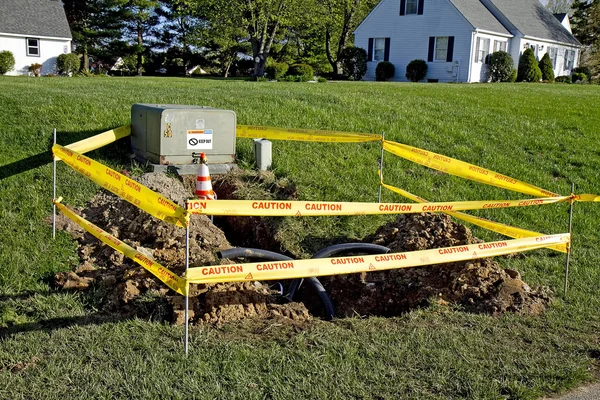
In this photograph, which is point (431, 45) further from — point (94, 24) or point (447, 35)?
point (94, 24)

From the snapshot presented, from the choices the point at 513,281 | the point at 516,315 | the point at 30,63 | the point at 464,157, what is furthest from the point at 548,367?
the point at 30,63

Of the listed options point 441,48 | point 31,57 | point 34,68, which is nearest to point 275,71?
point 441,48

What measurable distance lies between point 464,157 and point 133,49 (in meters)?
42.7

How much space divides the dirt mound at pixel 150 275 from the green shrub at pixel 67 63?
35.2 metres

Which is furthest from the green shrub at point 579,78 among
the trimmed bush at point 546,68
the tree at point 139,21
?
the tree at point 139,21

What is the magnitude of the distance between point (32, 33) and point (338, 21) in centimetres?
2133

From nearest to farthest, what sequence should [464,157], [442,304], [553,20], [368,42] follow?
1. [442,304]
2. [464,157]
3. [368,42]
4. [553,20]

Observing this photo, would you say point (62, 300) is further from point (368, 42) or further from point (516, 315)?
point (368, 42)

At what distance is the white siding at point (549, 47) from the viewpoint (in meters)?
39.0

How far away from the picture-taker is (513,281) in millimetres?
A: 6121

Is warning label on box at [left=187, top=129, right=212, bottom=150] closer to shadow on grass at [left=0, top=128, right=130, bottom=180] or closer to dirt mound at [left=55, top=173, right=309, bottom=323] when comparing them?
dirt mound at [left=55, top=173, right=309, bottom=323]

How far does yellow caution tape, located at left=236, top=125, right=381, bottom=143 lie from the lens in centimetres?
856

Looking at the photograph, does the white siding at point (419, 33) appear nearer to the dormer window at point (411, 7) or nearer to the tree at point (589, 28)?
the dormer window at point (411, 7)

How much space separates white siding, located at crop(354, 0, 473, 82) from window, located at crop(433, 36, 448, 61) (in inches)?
10.9
